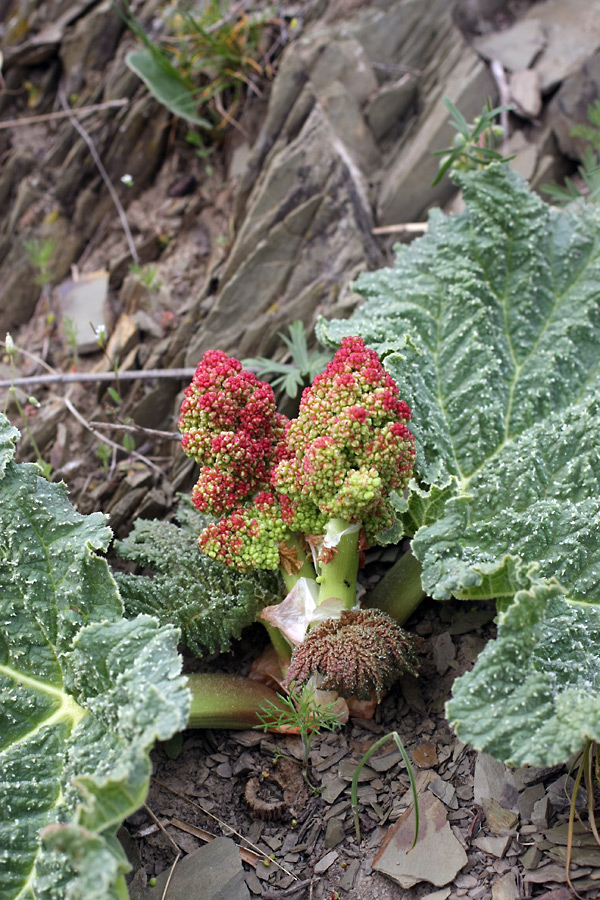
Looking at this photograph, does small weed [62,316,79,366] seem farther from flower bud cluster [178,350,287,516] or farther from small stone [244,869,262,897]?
small stone [244,869,262,897]

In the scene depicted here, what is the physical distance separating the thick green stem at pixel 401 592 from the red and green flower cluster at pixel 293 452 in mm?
245

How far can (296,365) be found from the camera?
341 centimetres

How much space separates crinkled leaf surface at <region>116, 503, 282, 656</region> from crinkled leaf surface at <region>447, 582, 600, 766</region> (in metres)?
0.91

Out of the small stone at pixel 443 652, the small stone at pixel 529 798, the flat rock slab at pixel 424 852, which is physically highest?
the flat rock slab at pixel 424 852

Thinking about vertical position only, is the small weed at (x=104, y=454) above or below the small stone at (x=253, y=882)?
above

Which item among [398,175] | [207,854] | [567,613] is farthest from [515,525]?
[398,175]

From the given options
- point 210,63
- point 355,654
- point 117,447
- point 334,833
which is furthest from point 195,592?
point 210,63

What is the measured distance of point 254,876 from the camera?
227cm

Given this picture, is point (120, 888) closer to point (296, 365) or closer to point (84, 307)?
point (296, 365)

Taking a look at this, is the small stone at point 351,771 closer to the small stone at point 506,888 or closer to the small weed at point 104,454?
the small stone at point 506,888

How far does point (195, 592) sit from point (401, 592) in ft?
2.45

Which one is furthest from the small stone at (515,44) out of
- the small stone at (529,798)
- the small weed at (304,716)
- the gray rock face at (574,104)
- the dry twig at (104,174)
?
the small stone at (529,798)

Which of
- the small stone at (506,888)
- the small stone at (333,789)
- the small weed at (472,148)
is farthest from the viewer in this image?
the small weed at (472,148)

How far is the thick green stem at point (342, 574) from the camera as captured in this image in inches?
98.8
